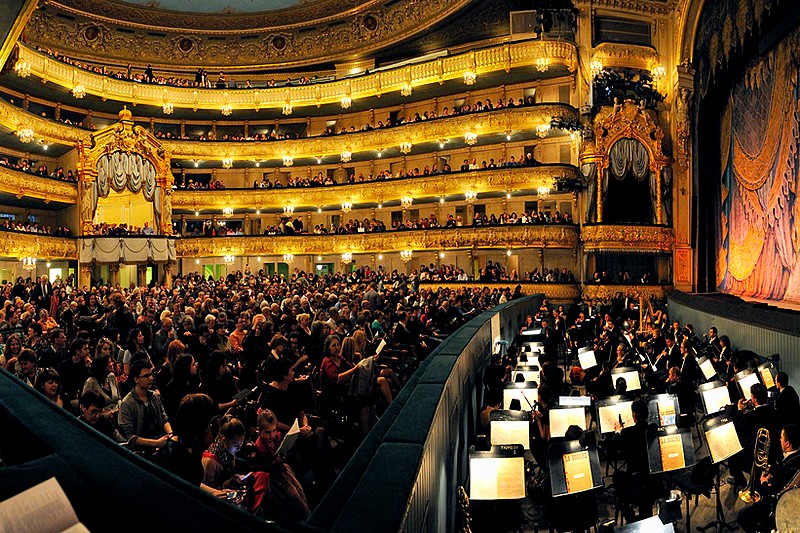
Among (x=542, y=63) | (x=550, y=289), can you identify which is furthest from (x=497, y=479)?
(x=542, y=63)

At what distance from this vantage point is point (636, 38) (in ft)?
94.8

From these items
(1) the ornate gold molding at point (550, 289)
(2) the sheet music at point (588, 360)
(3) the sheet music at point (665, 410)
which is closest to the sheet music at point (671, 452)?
(3) the sheet music at point (665, 410)

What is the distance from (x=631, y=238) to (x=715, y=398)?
20230mm

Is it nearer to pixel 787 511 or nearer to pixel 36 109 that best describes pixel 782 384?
pixel 787 511

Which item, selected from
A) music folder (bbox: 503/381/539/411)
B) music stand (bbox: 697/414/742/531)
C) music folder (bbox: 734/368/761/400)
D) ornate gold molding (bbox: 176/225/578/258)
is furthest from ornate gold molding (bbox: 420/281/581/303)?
music stand (bbox: 697/414/742/531)

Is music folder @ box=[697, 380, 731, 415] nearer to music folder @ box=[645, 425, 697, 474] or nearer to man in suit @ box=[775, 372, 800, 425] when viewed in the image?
man in suit @ box=[775, 372, 800, 425]

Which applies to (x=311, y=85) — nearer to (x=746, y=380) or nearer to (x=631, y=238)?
(x=631, y=238)

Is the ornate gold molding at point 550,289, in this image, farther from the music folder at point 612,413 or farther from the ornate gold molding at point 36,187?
the ornate gold molding at point 36,187

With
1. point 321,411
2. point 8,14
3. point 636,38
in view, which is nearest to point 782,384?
point 321,411

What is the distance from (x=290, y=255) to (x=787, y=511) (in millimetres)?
36477

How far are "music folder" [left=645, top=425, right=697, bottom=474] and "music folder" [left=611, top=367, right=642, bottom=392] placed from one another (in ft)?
10.7

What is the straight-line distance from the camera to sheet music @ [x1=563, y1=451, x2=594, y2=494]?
5.62m

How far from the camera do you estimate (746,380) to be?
8672 millimetres

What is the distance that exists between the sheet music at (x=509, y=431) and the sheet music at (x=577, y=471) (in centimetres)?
100
